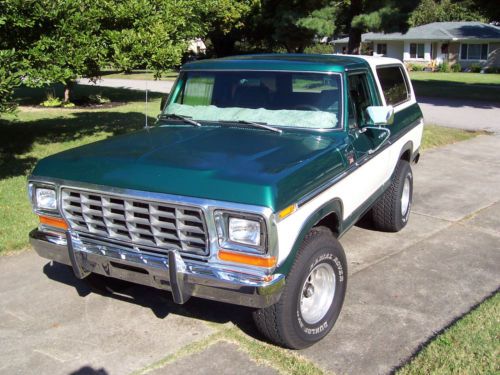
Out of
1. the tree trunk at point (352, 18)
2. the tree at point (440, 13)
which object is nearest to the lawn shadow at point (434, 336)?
the tree trunk at point (352, 18)

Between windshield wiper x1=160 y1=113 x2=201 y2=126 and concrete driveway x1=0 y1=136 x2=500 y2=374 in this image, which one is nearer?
concrete driveway x1=0 y1=136 x2=500 y2=374

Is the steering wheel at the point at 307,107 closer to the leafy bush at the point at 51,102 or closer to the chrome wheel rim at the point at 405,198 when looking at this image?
the chrome wheel rim at the point at 405,198

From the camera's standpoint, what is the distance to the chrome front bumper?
122 inches

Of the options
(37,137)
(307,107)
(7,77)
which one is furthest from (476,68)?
(307,107)

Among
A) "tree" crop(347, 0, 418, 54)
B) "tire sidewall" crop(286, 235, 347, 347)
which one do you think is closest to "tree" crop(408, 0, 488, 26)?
"tree" crop(347, 0, 418, 54)

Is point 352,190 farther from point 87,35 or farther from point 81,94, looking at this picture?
point 81,94

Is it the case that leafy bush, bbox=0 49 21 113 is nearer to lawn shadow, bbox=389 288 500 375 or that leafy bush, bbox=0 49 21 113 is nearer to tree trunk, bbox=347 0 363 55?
lawn shadow, bbox=389 288 500 375

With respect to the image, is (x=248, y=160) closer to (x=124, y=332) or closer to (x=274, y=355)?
(x=274, y=355)

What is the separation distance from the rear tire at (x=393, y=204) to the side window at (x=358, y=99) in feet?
3.40

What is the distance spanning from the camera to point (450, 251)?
17.9 feet

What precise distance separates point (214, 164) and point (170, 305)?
1.46 meters

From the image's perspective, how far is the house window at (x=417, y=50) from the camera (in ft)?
153

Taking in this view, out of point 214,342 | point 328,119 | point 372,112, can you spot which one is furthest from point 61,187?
point 372,112

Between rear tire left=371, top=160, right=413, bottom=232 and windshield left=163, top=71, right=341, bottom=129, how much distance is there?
5.28ft
